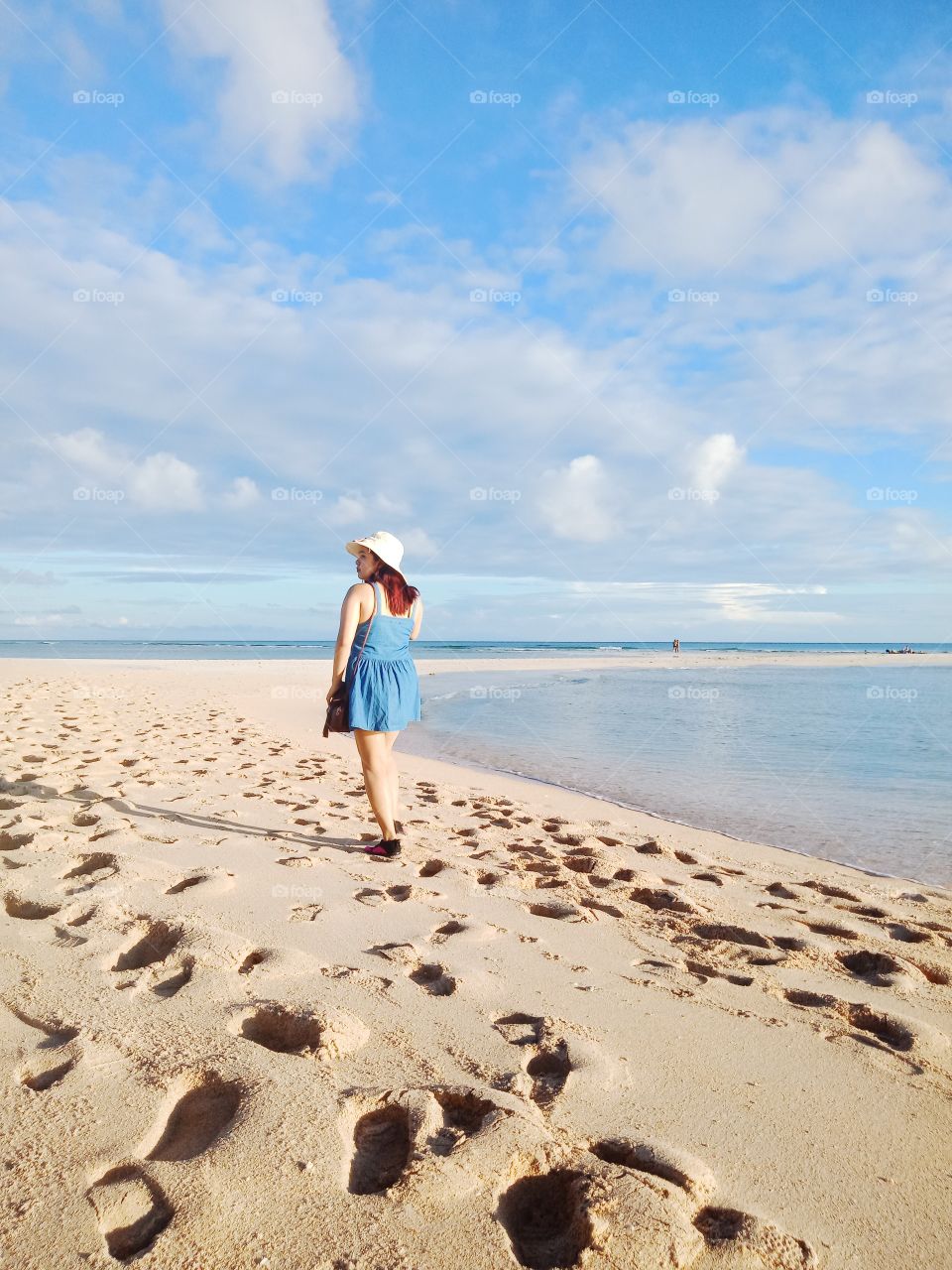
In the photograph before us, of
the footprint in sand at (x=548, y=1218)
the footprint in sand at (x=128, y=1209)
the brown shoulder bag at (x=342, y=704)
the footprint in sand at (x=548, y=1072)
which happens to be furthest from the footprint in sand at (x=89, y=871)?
the footprint in sand at (x=548, y=1218)

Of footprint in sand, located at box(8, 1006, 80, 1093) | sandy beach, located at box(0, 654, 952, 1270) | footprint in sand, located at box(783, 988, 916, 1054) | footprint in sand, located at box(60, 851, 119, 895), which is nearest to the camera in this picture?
sandy beach, located at box(0, 654, 952, 1270)

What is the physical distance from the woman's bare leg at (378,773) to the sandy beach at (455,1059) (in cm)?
27

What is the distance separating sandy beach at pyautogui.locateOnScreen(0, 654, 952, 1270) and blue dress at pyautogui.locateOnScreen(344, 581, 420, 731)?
89 centimetres

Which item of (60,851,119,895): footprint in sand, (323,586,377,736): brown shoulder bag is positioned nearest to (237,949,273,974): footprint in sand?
(60,851,119,895): footprint in sand

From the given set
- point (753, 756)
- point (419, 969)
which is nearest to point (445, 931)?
point (419, 969)

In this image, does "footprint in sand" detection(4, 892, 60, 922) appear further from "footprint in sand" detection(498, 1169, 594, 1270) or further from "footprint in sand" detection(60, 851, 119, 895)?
"footprint in sand" detection(498, 1169, 594, 1270)

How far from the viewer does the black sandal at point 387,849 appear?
4.76 meters

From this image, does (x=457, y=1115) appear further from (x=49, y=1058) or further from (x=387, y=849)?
(x=387, y=849)

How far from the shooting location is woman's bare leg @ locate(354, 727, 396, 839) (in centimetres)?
475

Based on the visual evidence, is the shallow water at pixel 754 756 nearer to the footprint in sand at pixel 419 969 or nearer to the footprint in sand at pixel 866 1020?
the footprint in sand at pixel 866 1020

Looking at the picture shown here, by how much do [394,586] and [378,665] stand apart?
0.53 m

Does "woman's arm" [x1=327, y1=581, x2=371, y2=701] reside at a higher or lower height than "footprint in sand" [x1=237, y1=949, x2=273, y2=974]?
higher

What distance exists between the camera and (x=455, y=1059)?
2.33 metres

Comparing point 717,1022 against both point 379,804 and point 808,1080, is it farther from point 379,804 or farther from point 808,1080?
point 379,804
